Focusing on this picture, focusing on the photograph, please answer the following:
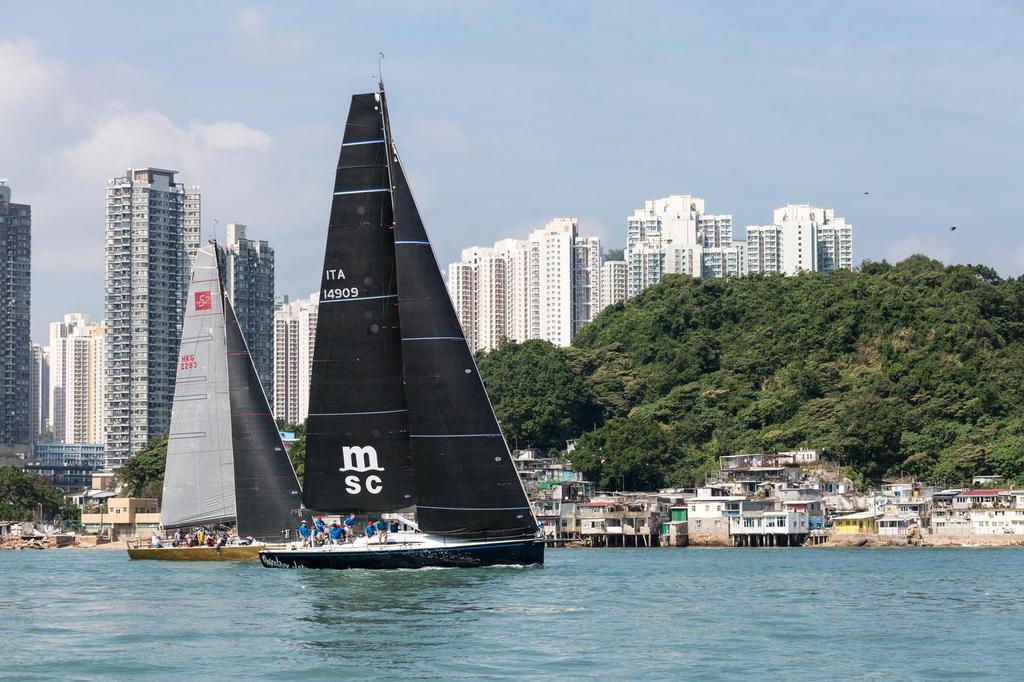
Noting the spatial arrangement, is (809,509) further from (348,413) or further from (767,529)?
(348,413)

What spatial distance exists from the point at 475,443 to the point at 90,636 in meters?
11.7

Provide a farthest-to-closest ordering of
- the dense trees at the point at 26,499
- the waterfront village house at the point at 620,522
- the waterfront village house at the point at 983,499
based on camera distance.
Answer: the dense trees at the point at 26,499, the waterfront village house at the point at 620,522, the waterfront village house at the point at 983,499

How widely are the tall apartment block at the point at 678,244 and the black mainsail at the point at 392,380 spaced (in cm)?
10266

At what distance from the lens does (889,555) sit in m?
64.9

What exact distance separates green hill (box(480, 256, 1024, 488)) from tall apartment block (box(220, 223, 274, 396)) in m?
31.5

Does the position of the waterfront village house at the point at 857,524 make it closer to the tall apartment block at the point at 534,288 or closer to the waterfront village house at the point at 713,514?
the waterfront village house at the point at 713,514

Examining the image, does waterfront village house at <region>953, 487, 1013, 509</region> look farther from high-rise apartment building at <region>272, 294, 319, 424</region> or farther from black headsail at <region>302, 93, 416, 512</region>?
high-rise apartment building at <region>272, 294, 319, 424</region>

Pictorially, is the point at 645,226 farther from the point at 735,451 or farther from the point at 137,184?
the point at 735,451

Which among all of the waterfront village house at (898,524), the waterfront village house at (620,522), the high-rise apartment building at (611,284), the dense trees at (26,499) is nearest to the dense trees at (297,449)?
the waterfront village house at (620,522)

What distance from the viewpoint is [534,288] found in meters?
147

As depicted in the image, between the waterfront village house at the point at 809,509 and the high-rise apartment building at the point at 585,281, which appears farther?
the high-rise apartment building at the point at 585,281

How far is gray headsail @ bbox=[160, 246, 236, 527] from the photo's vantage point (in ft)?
162

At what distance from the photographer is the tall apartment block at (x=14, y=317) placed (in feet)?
463

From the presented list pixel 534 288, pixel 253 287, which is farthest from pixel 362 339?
pixel 534 288
